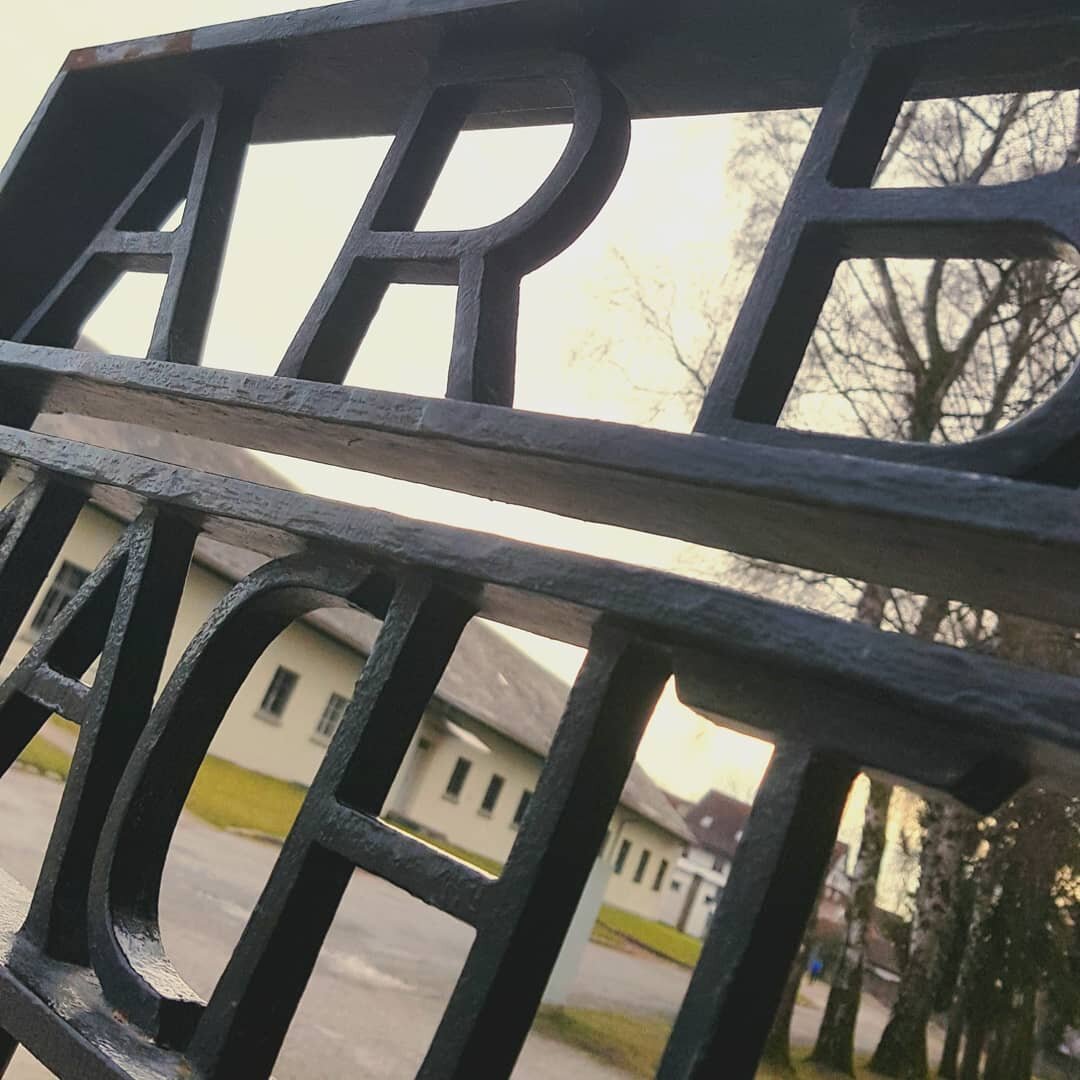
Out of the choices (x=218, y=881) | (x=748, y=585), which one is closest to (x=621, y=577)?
(x=218, y=881)

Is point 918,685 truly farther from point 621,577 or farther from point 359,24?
point 359,24

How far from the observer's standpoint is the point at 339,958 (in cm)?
824

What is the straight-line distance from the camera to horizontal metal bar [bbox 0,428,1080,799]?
729 mm

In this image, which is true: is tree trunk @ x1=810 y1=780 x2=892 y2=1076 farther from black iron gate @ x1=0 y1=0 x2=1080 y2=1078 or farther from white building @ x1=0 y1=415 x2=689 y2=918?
black iron gate @ x1=0 y1=0 x2=1080 y2=1078

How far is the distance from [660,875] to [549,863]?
128ft

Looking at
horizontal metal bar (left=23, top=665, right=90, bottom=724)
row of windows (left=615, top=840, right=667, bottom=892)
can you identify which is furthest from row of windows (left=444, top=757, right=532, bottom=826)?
horizontal metal bar (left=23, top=665, right=90, bottom=724)

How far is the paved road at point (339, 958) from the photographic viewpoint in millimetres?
5902

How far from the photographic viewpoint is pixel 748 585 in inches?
464

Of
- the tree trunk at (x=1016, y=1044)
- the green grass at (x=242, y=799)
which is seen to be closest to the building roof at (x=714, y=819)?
the green grass at (x=242, y=799)

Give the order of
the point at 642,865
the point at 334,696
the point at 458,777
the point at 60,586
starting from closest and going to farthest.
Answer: the point at 60,586
the point at 334,696
the point at 458,777
the point at 642,865

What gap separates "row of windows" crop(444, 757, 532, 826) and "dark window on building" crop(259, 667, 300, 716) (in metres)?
5.95

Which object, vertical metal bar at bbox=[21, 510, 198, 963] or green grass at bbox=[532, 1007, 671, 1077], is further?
green grass at bbox=[532, 1007, 671, 1077]

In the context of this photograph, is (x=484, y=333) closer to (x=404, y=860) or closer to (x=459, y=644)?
(x=404, y=860)

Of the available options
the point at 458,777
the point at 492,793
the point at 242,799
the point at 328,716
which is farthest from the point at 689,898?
the point at 242,799
